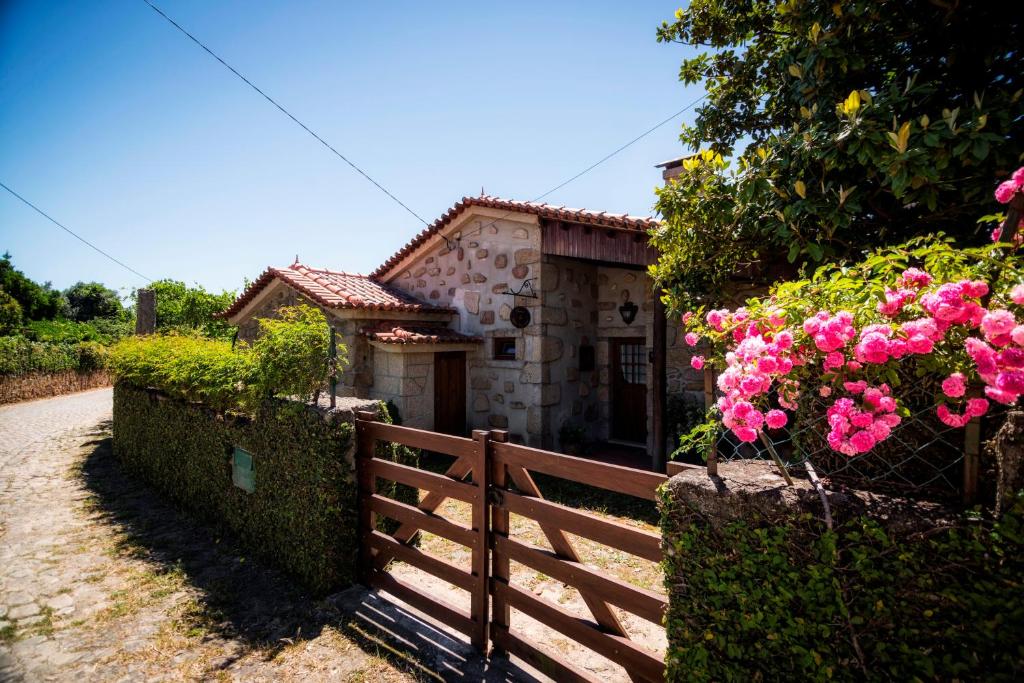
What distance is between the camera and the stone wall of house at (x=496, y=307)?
29.1 feet

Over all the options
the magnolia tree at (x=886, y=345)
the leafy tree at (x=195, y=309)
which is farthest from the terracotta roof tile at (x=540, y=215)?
the leafy tree at (x=195, y=309)

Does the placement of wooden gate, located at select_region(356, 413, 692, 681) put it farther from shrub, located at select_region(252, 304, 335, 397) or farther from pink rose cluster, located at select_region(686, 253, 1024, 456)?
pink rose cluster, located at select_region(686, 253, 1024, 456)

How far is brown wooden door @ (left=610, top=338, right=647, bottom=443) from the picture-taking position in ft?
32.2

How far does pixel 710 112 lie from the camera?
6.31 meters

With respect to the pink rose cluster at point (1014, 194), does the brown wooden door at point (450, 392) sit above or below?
below

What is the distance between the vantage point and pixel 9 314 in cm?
2636

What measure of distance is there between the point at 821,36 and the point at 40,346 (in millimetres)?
24863

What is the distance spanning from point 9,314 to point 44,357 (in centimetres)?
1502

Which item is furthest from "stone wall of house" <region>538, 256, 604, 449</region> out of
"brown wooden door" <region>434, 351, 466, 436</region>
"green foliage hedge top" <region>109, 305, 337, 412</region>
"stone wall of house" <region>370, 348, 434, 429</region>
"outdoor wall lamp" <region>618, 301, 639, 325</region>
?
"green foliage hedge top" <region>109, 305, 337, 412</region>

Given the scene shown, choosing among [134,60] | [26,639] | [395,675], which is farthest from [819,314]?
[134,60]

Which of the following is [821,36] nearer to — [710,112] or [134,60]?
[710,112]

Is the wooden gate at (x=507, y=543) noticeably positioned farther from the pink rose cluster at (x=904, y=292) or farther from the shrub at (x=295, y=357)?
the pink rose cluster at (x=904, y=292)

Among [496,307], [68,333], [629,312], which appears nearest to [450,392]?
[496,307]

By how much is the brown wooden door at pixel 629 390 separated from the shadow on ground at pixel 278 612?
6.99 meters
